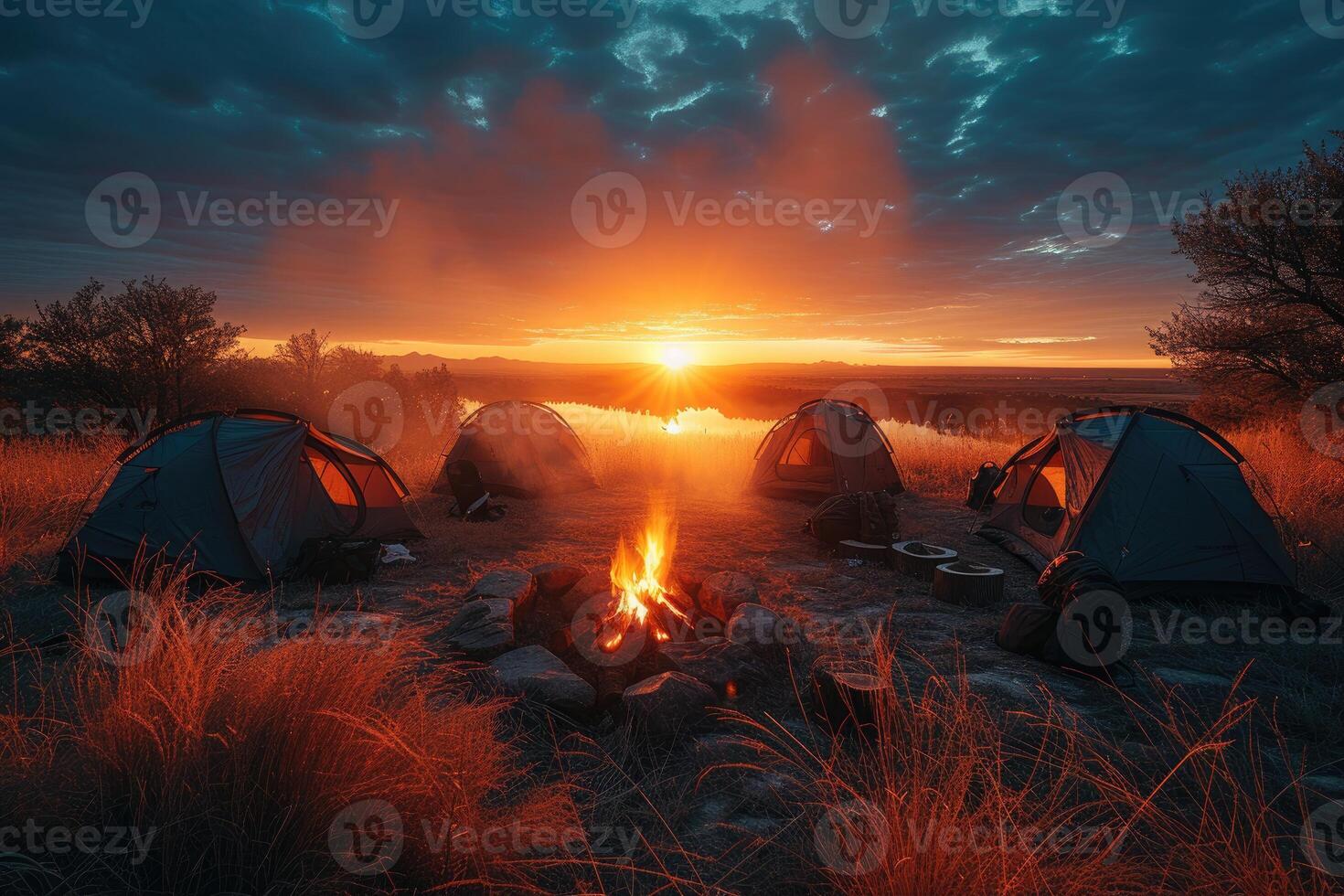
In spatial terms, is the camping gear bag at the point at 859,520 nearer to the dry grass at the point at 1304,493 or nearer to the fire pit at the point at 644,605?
the fire pit at the point at 644,605

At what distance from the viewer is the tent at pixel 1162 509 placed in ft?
21.6

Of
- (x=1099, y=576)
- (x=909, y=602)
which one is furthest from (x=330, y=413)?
(x=1099, y=576)

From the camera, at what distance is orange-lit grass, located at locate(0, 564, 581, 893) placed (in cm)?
240

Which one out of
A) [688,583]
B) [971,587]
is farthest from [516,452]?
[971,587]

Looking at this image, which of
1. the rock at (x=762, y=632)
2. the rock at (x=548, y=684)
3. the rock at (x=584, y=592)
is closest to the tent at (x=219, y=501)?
the rock at (x=584, y=592)

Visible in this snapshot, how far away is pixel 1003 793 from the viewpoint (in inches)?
132

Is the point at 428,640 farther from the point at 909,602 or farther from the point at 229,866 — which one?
the point at 909,602

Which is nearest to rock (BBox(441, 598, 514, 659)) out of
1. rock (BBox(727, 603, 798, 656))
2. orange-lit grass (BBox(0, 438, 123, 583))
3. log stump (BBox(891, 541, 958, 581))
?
rock (BBox(727, 603, 798, 656))

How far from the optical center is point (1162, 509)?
6.84m

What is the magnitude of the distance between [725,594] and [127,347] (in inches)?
808

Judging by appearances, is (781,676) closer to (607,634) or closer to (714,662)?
(714,662)

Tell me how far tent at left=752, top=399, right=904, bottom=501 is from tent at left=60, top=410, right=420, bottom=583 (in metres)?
7.91

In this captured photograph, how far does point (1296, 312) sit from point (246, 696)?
849 inches

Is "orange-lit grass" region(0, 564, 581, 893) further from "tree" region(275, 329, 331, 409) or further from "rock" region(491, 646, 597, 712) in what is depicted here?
"tree" region(275, 329, 331, 409)
